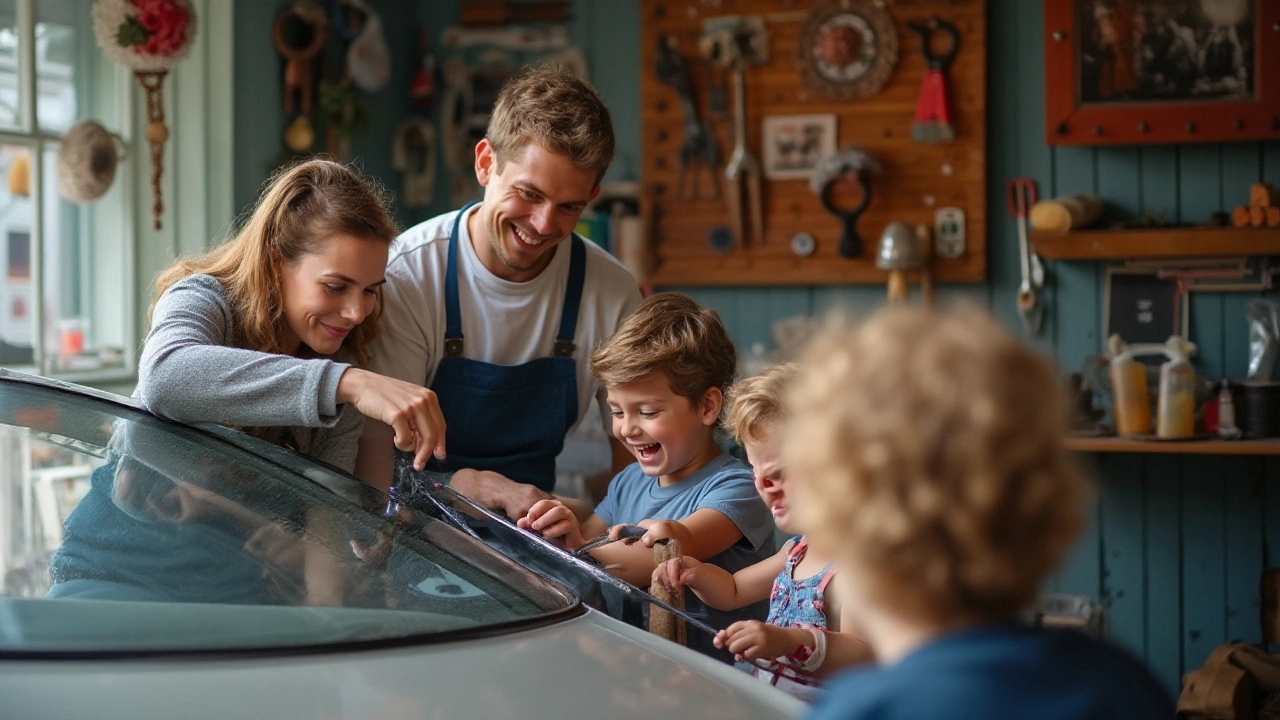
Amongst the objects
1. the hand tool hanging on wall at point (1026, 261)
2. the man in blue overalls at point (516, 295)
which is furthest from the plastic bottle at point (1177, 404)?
the man in blue overalls at point (516, 295)

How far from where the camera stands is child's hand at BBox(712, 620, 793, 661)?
135cm

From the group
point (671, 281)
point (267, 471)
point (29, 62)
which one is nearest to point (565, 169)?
point (267, 471)

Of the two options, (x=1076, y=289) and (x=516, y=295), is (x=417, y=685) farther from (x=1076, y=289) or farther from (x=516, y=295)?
(x=1076, y=289)

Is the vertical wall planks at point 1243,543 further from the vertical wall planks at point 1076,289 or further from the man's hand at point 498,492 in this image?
the man's hand at point 498,492

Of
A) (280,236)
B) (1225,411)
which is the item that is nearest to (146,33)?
(280,236)

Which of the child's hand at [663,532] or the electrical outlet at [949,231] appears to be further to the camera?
the electrical outlet at [949,231]

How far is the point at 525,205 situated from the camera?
2.17 meters

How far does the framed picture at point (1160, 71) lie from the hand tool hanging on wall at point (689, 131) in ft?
3.66

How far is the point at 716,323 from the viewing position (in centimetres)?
212

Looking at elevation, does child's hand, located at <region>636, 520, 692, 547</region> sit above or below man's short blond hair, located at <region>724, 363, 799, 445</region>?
below

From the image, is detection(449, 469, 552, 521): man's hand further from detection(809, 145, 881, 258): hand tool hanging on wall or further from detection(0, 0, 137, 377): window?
detection(809, 145, 881, 258): hand tool hanging on wall

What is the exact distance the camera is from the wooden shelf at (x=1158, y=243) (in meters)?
3.96

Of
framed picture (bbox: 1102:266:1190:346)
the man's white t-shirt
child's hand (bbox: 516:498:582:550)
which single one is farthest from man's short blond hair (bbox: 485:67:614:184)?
framed picture (bbox: 1102:266:1190:346)

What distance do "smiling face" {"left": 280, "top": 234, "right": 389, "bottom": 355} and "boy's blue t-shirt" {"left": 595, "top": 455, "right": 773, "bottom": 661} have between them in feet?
1.79
